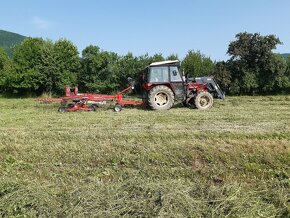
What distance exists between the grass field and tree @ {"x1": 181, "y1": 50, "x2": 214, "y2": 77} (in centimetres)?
1372

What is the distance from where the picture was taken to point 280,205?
4621 mm

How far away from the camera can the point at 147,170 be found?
19.0 feet

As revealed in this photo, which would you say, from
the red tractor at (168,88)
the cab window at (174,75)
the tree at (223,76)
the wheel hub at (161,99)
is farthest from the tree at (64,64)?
the cab window at (174,75)

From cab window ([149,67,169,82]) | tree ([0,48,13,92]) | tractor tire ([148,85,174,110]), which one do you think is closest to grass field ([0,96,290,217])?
tractor tire ([148,85,174,110])

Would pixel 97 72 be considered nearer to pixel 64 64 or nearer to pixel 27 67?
pixel 64 64

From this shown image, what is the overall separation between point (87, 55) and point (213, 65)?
25.9ft

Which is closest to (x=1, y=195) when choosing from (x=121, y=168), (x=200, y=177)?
(x=121, y=168)

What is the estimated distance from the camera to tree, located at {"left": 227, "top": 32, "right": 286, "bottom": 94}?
19.8 metres

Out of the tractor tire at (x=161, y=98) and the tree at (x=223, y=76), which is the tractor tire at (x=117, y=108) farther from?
the tree at (x=223, y=76)

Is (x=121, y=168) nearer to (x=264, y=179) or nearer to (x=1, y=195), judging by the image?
(x=1, y=195)

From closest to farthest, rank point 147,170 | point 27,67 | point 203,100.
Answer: point 147,170
point 203,100
point 27,67

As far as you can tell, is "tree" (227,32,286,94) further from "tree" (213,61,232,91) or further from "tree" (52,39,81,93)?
"tree" (52,39,81,93)

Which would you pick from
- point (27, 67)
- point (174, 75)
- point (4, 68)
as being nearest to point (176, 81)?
point (174, 75)

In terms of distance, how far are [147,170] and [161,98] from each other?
6260mm
